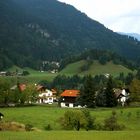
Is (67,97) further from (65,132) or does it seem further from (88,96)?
(65,132)

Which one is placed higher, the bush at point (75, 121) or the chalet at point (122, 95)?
the chalet at point (122, 95)

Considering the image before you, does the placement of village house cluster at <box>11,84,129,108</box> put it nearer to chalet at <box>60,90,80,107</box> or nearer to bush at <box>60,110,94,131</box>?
chalet at <box>60,90,80,107</box>

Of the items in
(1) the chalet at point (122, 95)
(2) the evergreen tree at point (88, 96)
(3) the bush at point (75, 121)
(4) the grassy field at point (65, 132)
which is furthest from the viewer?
(1) the chalet at point (122, 95)

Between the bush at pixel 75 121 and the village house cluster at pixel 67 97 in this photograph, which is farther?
the village house cluster at pixel 67 97

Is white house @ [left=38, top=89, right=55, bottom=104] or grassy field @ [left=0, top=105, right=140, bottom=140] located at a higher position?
white house @ [left=38, top=89, right=55, bottom=104]

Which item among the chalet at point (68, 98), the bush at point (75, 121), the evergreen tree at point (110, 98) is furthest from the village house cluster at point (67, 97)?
the bush at point (75, 121)

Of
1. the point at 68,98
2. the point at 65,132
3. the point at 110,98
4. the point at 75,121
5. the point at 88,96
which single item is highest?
the point at 88,96

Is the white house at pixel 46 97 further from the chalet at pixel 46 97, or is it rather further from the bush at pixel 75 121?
the bush at pixel 75 121

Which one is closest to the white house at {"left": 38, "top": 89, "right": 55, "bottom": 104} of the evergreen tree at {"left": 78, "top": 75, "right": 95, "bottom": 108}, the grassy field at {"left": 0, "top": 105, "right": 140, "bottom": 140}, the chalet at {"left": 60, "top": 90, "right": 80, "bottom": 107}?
the chalet at {"left": 60, "top": 90, "right": 80, "bottom": 107}

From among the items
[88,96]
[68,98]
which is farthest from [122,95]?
[68,98]

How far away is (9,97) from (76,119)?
186 ft

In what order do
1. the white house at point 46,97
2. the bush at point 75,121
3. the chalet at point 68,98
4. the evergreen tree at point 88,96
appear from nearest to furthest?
the bush at point 75,121 → the evergreen tree at point 88,96 → the chalet at point 68,98 → the white house at point 46,97

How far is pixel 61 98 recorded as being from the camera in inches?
5591

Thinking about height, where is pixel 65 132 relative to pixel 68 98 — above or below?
below
